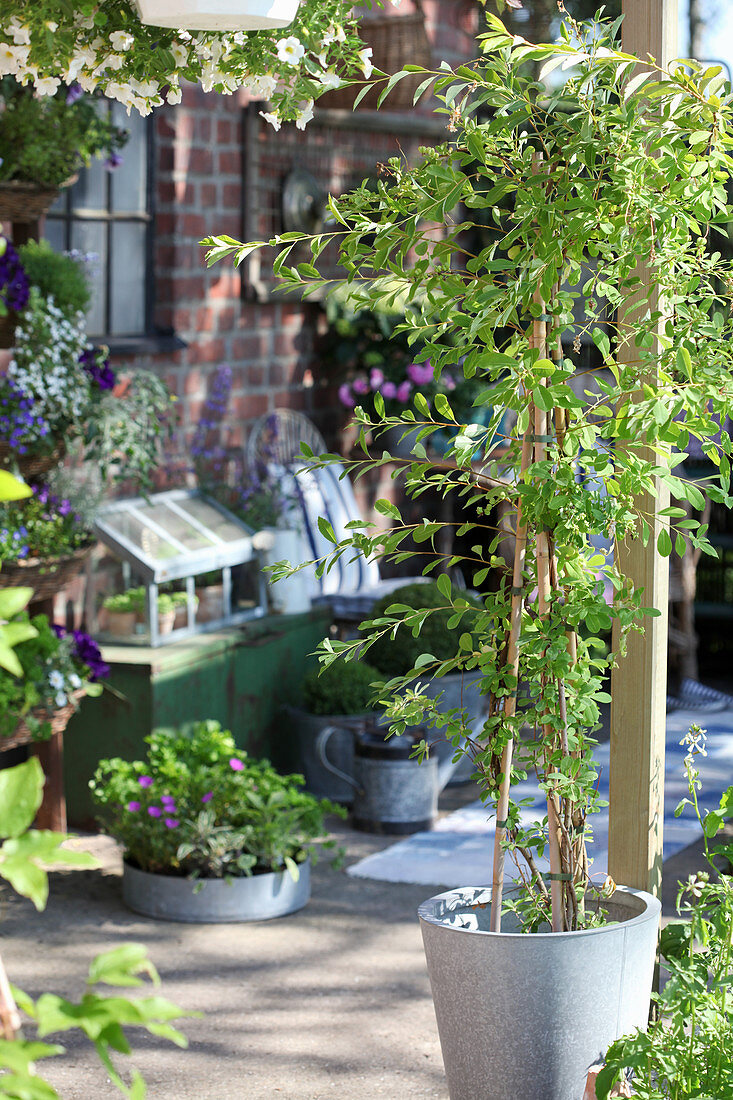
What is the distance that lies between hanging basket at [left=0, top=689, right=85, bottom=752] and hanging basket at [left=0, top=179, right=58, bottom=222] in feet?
4.22

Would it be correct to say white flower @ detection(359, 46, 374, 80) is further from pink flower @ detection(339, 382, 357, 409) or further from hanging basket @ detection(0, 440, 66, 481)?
pink flower @ detection(339, 382, 357, 409)

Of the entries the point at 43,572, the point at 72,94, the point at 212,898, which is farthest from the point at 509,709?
the point at 72,94

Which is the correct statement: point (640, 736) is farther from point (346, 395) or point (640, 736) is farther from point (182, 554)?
point (346, 395)

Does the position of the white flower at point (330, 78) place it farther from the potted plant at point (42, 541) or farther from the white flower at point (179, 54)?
the potted plant at point (42, 541)

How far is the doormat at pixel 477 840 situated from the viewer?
12.5 ft

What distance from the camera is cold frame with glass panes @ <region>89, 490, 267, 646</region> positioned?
13.6ft

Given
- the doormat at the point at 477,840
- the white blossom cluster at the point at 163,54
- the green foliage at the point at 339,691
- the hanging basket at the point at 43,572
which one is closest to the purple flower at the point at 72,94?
the hanging basket at the point at 43,572

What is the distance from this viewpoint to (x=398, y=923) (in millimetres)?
3539

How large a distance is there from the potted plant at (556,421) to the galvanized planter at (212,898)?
1438mm

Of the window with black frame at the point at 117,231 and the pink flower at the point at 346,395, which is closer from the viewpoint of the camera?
the window with black frame at the point at 117,231

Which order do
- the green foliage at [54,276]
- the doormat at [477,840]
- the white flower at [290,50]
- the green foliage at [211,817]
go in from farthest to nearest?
the doormat at [477,840]
the green foliage at [54,276]
the green foliage at [211,817]
the white flower at [290,50]

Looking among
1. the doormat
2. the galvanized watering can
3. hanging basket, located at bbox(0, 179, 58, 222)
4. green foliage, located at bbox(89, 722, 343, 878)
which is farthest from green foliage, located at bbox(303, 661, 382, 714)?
hanging basket, located at bbox(0, 179, 58, 222)

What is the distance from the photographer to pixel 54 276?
3.70 m

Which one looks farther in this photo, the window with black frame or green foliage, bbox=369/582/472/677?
green foliage, bbox=369/582/472/677
